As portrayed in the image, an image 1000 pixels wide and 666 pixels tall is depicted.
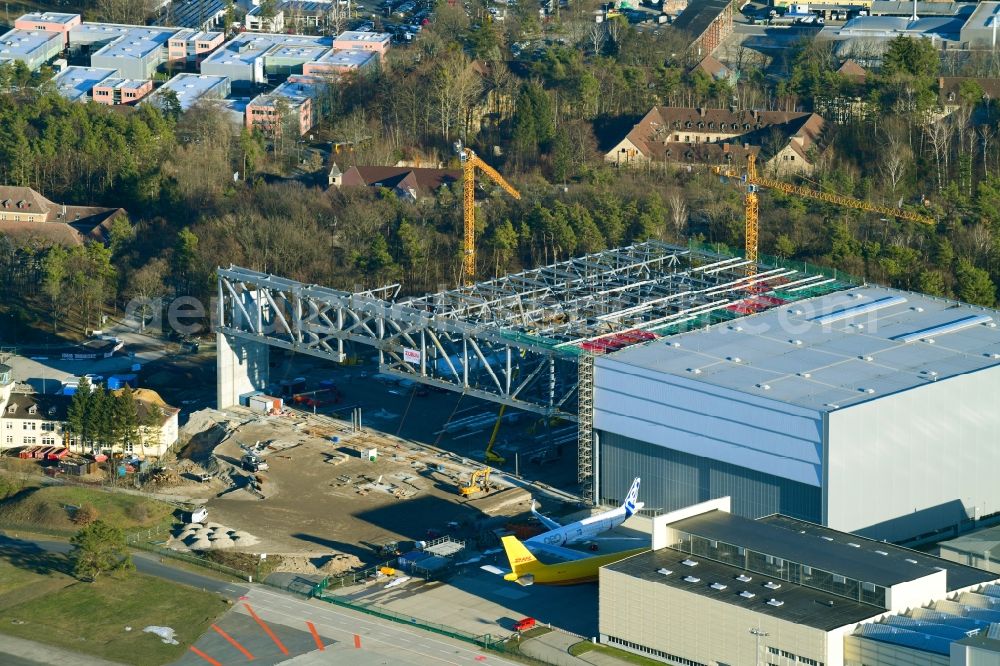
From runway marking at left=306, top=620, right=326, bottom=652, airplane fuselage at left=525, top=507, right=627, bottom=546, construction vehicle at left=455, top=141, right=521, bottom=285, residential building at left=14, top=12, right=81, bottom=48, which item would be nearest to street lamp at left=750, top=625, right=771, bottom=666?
airplane fuselage at left=525, top=507, right=627, bottom=546

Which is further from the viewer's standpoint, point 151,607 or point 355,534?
point 355,534

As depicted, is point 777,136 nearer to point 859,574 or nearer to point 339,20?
point 339,20

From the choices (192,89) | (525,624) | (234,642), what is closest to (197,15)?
(192,89)

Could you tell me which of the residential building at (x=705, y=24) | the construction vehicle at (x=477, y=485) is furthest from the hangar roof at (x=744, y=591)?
the residential building at (x=705, y=24)

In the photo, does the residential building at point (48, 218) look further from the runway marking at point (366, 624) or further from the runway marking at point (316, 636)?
the runway marking at point (316, 636)

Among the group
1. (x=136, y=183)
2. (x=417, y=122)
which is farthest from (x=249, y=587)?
(x=417, y=122)

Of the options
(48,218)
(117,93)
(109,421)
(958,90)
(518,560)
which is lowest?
(518,560)

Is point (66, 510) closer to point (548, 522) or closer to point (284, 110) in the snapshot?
point (548, 522)
